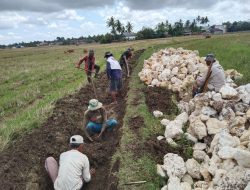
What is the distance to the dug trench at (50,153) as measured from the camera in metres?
6.77

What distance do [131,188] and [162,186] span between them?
53 cm

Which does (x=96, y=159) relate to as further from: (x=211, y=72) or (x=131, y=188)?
(x=211, y=72)

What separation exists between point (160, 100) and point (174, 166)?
533 centimetres

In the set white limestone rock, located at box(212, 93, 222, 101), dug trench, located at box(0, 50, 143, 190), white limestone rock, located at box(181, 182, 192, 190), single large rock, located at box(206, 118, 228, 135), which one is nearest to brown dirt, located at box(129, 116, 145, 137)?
dug trench, located at box(0, 50, 143, 190)

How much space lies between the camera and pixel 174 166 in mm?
6227

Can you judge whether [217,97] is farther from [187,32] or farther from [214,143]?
[187,32]

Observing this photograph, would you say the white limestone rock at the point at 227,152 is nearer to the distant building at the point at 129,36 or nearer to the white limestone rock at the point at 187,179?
the white limestone rock at the point at 187,179

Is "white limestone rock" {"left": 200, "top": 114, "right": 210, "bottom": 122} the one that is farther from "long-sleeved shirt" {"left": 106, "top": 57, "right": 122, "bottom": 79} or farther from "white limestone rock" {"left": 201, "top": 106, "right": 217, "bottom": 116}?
"long-sleeved shirt" {"left": 106, "top": 57, "right": 122, "bottom": 79}

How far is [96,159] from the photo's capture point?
24.7 feet

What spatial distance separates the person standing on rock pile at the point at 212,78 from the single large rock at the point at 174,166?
12.4 feet

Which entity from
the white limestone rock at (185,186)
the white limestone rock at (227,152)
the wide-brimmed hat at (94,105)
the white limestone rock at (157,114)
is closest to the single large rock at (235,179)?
the white limestone rock at (227,152)

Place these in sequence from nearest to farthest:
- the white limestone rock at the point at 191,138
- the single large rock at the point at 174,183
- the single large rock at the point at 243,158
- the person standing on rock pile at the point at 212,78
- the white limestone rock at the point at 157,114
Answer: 1. the single large rock at the point at 243,158
2. the single large rock at the point at 174,183
3. the white limestone rock at the point at 191,138
4. the person standing on rock pile at the point at 212,78
5. the white limestone rock at the point at 157,114

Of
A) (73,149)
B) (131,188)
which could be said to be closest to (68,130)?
(73,149)

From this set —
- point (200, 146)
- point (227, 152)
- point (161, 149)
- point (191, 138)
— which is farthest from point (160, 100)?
point (227, 152)
